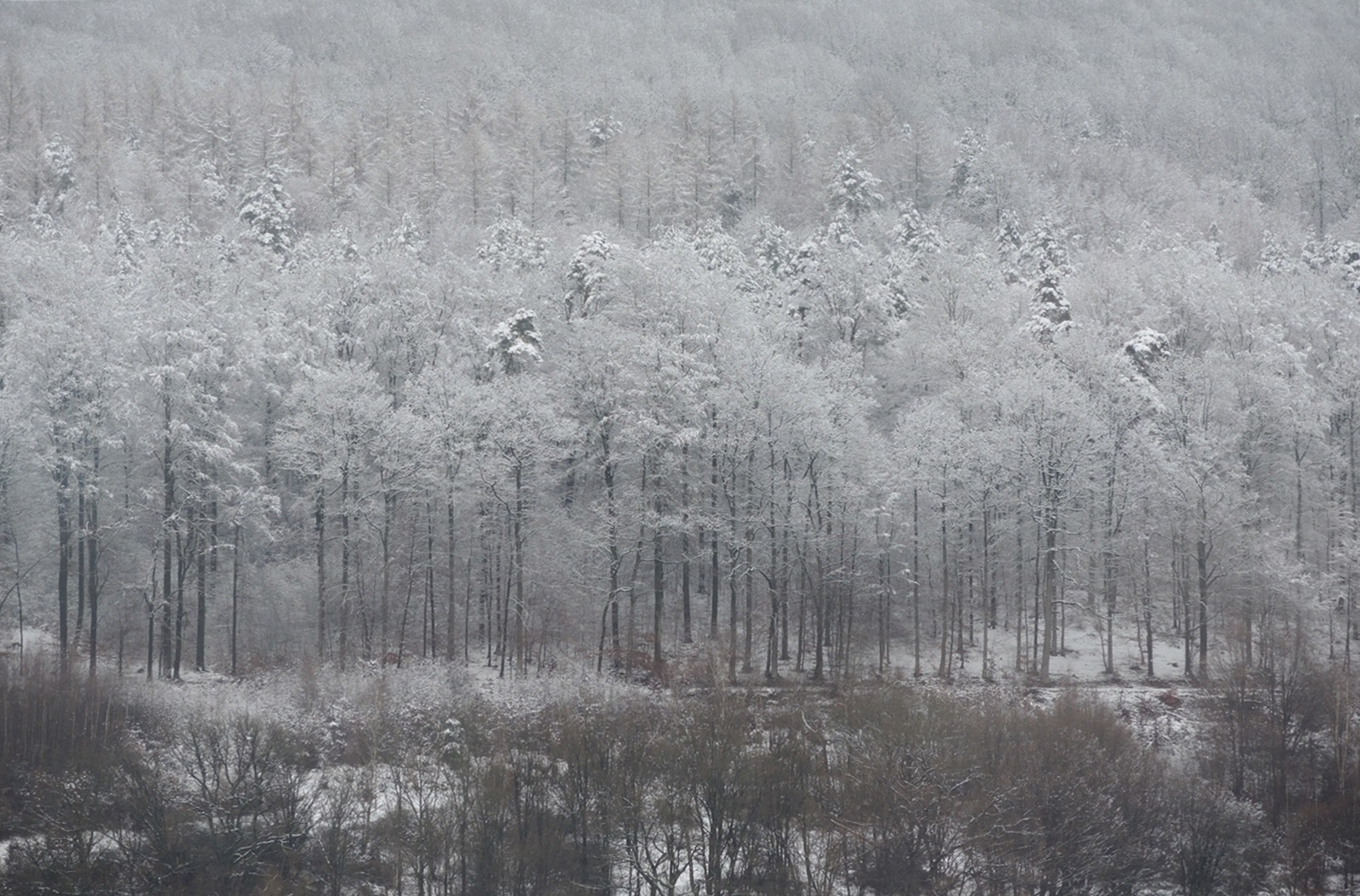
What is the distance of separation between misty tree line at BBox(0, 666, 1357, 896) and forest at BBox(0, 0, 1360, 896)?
134 millimetres

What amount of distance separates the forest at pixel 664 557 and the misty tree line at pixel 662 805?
0.13 m

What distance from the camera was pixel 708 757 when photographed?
2744 centimetres

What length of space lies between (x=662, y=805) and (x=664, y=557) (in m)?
19.9

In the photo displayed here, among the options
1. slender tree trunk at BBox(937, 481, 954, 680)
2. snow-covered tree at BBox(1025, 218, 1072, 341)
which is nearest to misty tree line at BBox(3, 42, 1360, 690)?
slender tree trunk at BBox(937, 481, 954, 680)

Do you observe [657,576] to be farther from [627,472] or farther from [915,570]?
[915,570]

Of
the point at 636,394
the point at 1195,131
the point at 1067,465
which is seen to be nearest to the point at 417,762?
the point at 636,394

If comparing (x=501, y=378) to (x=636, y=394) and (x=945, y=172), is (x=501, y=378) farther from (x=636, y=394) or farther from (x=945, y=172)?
(x=945, y=172)

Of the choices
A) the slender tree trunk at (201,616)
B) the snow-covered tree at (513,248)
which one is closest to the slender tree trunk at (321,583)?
the slender tree trunk at (201,616)

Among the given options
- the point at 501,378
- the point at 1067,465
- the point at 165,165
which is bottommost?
the point at 1067,465

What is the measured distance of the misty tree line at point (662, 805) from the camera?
25.1 m

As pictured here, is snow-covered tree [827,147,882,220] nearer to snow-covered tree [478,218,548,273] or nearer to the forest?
the forest

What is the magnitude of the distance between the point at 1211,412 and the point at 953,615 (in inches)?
552

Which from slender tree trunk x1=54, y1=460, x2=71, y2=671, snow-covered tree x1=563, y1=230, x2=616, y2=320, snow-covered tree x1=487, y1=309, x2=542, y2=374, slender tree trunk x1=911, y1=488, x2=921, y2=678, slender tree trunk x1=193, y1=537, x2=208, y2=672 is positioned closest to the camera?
slender tree trunk x1=54, y1=460, x2=71, y2=671

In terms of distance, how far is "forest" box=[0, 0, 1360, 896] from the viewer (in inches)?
1033
